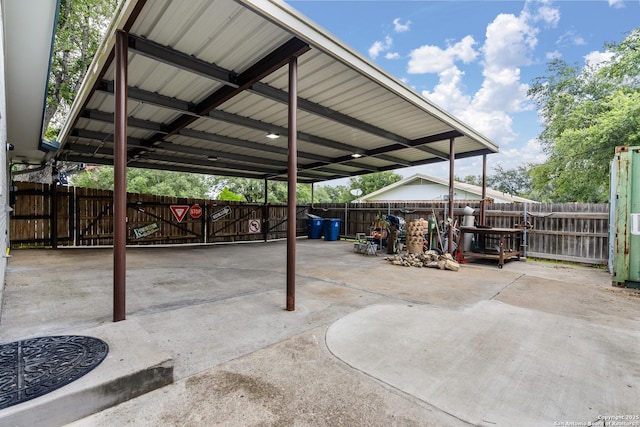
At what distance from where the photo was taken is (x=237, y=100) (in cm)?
508

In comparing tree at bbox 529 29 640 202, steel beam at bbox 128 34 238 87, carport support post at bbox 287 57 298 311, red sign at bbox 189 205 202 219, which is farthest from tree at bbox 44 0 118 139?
tree at bbox 529 29 640 202

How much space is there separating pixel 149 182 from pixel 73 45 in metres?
9.44

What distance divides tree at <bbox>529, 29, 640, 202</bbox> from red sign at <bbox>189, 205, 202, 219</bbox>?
1264cm

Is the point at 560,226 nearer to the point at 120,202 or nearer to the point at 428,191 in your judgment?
the point at 120,202

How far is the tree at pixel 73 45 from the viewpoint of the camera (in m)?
10.0

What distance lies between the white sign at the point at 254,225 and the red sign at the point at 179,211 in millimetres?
2662

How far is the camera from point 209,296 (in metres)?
3.94

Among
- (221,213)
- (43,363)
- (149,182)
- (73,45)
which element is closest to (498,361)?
(43,363)

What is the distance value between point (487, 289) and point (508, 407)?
10.4ft

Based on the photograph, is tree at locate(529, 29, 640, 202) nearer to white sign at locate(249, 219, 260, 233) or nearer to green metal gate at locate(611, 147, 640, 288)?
green metal gate at locate(611, 147, 640, 288)

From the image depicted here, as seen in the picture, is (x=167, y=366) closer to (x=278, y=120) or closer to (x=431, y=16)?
(x=278, y=120)

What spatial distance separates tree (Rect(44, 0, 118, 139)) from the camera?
10.0 m

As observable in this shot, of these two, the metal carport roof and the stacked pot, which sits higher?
the metal carport roof

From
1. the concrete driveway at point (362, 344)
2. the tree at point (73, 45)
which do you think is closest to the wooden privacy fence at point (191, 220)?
the concrete driveway at point (362, 344)
